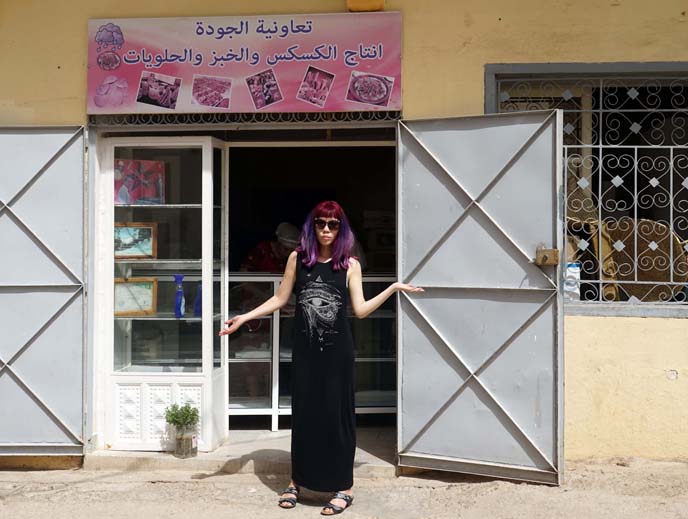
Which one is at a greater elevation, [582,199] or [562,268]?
[582,199]

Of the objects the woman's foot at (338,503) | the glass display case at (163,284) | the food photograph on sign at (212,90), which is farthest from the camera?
the glass display case at (163,284)

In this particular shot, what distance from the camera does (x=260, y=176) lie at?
8.54 metres

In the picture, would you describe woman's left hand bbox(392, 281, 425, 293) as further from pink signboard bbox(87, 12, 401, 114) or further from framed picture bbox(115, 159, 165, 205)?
framed picture bbox(115, 159, 165, 205)

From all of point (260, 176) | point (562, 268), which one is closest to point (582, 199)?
point (562, 268)

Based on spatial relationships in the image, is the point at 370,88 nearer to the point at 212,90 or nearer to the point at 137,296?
the point at 212,90

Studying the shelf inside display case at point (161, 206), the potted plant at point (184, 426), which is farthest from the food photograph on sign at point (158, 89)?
the potted plant at point (184, 426)

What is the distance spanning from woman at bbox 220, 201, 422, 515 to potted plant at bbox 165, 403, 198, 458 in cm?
106

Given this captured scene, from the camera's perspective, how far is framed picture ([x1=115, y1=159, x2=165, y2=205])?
5984 mm

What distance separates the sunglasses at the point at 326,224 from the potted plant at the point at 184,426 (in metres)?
1.79

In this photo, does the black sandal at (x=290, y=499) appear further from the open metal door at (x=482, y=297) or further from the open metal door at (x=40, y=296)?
the open metal door at (x=40, y=296)

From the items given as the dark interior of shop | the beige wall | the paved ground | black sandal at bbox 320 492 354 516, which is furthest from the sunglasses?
the dark interior of shop

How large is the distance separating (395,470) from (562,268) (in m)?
1.78

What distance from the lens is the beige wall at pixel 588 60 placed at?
217 inches

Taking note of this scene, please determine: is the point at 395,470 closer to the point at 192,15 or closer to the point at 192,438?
the point at 192,438
